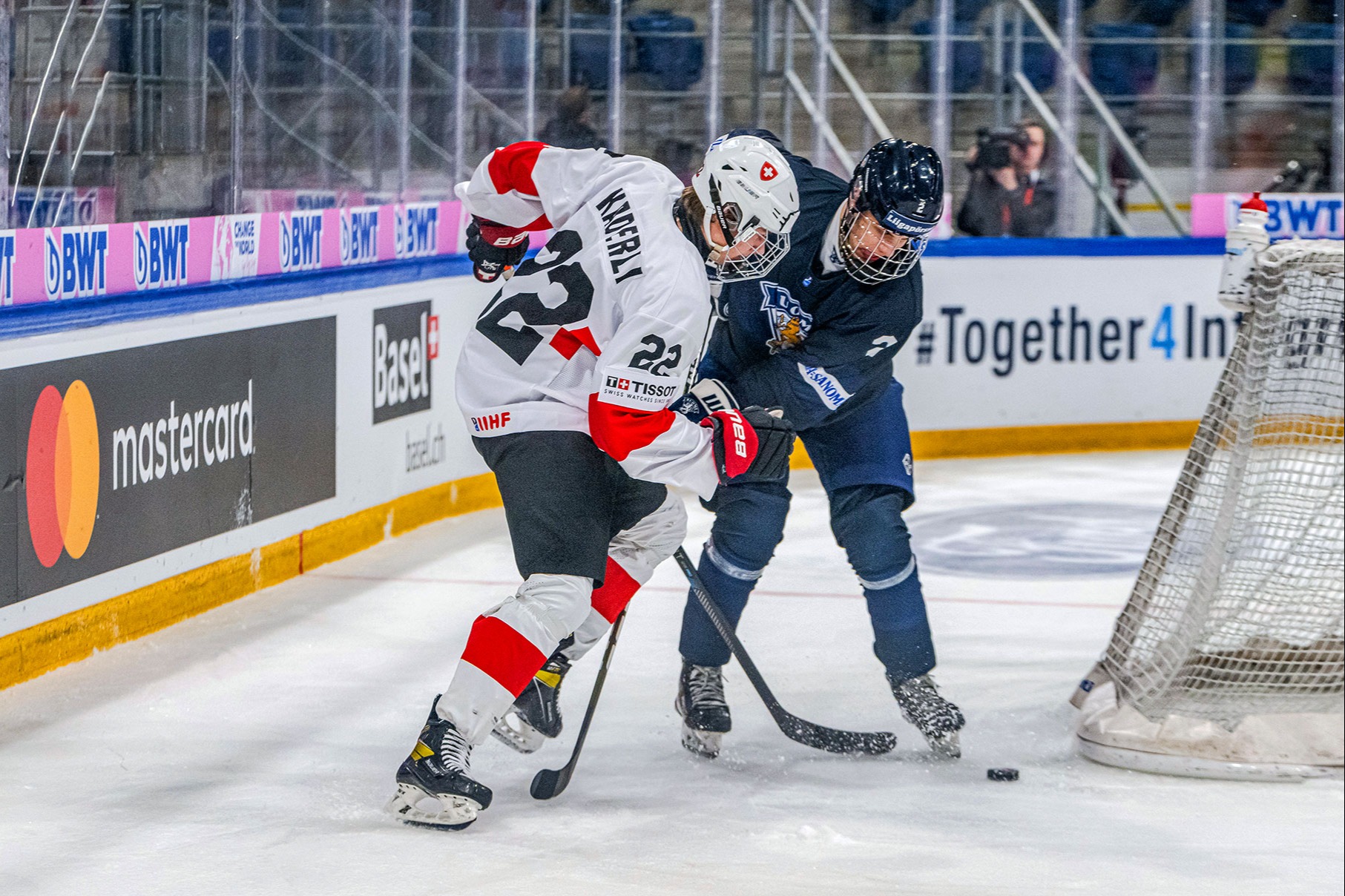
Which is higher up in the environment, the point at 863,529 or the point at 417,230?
the point at 417,230

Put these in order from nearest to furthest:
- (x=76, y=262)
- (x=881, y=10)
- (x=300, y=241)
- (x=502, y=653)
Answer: (x=502, y=653) < (x=76, y=262) < (x=300, y=241) < (x=881, y=10)

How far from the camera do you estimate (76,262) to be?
368cm

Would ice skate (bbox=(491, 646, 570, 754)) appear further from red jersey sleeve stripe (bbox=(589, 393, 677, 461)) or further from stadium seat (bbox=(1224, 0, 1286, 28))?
stadium seat (bbox=(1224, 0, 1286, 28))

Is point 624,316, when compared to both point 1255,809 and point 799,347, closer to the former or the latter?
point 799,347

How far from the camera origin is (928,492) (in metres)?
6.24

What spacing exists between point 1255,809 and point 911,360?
4029 millimetres

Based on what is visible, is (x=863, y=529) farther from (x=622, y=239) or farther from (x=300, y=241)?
(x=300, y=241)

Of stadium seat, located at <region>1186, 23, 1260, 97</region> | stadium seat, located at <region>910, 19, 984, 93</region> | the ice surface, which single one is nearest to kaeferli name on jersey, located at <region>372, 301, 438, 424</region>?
the ice surface

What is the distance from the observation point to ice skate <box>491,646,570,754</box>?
3078 millimetres

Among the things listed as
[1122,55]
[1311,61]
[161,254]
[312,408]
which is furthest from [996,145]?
[161,254]

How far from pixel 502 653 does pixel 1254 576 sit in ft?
5.03

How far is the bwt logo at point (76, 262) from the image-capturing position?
359cm

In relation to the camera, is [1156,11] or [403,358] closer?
[403,358]

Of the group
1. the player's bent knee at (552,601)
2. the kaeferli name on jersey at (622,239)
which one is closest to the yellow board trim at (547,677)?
the player's bent knee at (552,601)
